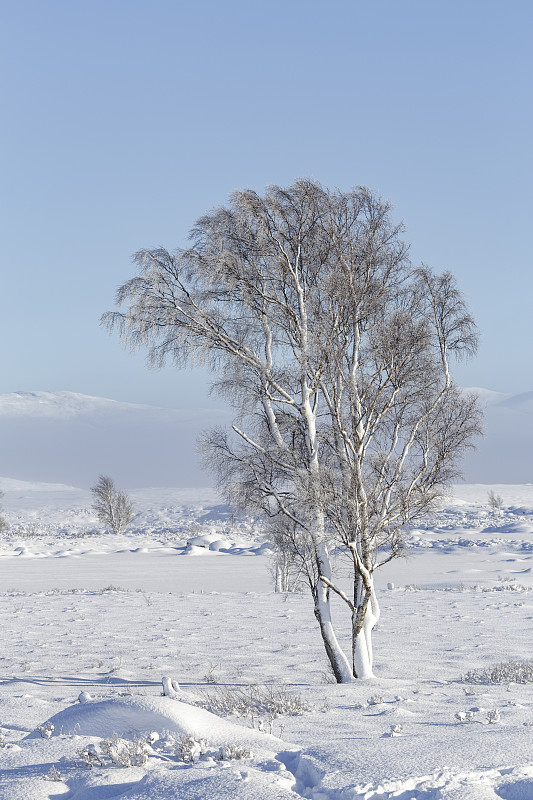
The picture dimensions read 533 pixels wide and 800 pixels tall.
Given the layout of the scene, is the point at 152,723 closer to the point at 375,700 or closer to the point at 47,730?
the point at 47,730

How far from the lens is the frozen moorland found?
4.50 metres

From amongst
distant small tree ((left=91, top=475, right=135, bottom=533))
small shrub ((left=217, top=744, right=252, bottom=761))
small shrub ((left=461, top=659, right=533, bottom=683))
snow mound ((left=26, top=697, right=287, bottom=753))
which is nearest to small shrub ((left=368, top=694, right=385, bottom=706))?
snow mound ((left=26, top=697, right=287, bottom=753))

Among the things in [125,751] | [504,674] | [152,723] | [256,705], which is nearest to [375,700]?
[256,705]

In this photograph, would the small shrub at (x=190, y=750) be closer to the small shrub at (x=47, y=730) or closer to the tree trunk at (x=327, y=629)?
the small shrub at (x=47, y=730)

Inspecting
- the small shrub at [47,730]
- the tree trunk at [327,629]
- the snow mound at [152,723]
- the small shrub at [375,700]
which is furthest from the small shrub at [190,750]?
the tree trunk at [327,629]

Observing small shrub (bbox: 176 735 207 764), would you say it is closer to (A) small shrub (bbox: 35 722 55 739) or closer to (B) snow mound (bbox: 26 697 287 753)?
(B) snow mound (bbox: 26 697 287 753)

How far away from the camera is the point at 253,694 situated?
9.08m

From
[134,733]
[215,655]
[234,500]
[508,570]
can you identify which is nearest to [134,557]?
[508,570]

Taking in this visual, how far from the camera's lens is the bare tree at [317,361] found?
32.1 feet

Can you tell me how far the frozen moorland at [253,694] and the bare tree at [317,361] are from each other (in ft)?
3.26

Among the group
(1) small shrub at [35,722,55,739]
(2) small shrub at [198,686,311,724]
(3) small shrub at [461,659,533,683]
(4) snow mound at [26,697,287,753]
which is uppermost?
(4) snow mound at [26,697,287,753]

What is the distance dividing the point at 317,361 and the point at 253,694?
432 cm

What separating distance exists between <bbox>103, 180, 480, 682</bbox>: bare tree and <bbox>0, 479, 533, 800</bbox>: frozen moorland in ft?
3.26

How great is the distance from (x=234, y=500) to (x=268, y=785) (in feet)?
19.6
